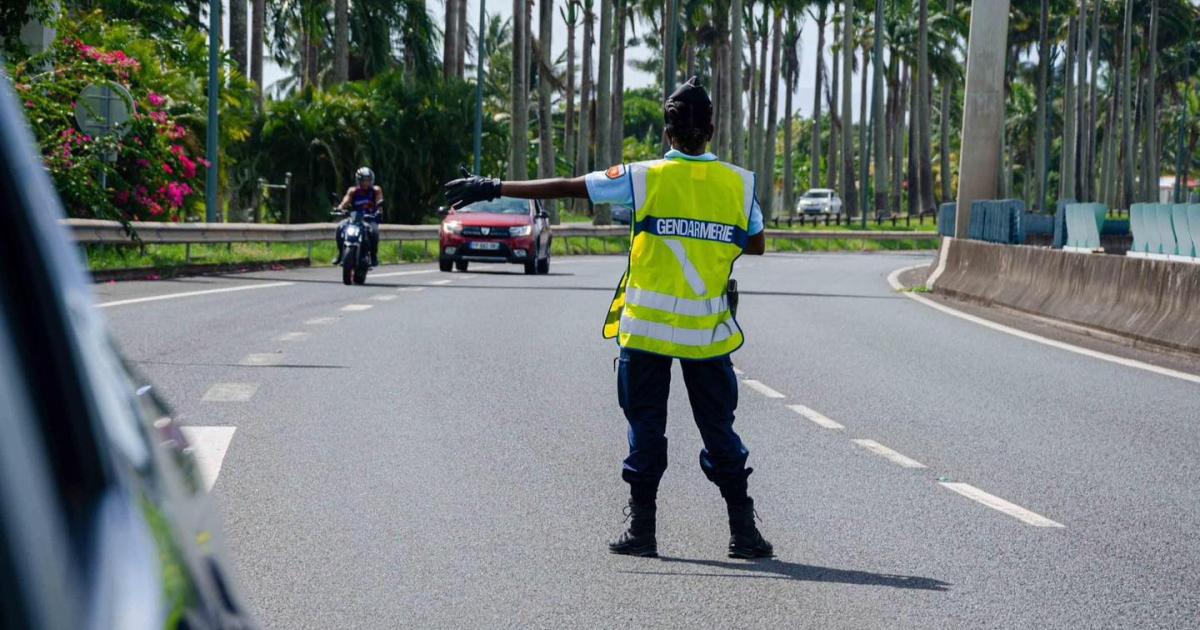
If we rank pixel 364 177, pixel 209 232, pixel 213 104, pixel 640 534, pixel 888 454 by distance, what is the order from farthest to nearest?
pixel 213 104
pixel 209 232
pixel 364 177
pixel 888 454
pixel 640 534

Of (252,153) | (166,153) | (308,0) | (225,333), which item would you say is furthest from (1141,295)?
(308,0)

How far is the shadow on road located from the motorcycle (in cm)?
1841

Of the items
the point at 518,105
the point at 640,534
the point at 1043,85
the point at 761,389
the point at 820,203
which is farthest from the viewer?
the point at 820,203

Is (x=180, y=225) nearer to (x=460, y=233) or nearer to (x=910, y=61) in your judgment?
(x=460, y=233)

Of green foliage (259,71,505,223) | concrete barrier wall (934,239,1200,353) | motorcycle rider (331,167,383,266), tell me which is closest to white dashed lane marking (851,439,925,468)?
concrete barrier wall (934,239,1200,353)

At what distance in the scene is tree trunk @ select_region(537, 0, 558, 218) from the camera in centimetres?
6425

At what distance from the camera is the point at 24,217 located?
795 mm

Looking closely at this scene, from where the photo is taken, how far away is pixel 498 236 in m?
31.1

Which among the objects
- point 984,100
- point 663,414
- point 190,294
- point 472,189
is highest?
point 984,100

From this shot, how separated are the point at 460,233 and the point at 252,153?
18.7 meters

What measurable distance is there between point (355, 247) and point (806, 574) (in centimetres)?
1898

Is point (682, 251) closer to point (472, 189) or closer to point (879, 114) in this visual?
point (472, 189)

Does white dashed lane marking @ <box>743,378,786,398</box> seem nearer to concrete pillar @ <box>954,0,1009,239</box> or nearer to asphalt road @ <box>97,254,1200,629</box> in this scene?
asphalt road @ <box>97,254,1200,629</box>

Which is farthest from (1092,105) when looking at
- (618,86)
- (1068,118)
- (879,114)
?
(618,86)
